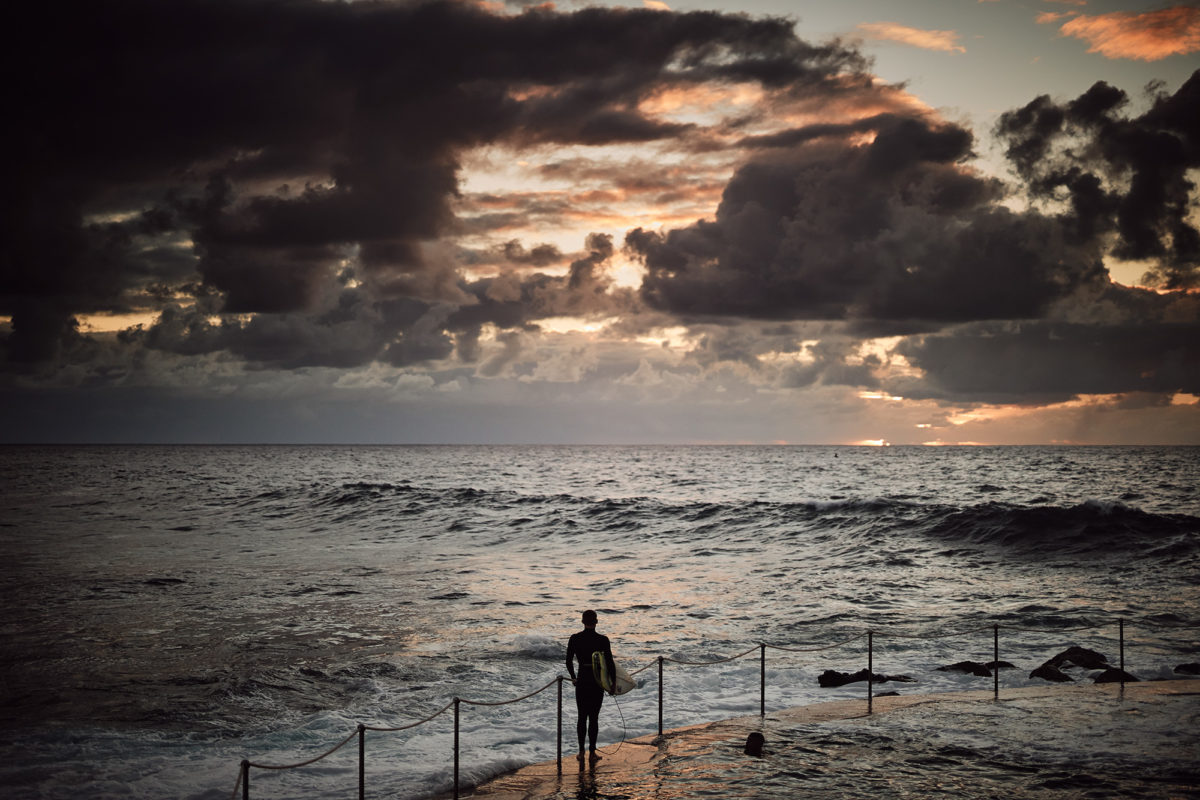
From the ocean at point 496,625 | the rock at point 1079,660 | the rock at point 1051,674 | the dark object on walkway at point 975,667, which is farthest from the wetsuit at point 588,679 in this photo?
the rock at point 1079,660

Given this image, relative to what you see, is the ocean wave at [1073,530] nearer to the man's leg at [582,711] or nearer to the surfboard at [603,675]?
the surfboard at [603,675]

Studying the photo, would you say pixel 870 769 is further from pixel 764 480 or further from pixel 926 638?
pixel 764 480

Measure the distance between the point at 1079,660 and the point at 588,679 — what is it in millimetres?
11563

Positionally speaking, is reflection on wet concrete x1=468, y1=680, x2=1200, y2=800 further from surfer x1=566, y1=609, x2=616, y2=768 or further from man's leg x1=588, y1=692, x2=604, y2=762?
surfer x1=566, y1=609, x2=616, y2=768

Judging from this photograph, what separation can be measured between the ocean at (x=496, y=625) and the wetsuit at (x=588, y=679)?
1.28 m

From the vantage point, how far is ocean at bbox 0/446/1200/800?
1145cm

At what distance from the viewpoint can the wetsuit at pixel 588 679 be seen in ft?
34.8

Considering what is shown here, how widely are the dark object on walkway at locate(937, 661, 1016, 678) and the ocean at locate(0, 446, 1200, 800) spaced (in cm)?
19

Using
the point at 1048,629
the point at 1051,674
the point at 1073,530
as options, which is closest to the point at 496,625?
the point at 1051,674

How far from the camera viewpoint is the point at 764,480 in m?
93.2

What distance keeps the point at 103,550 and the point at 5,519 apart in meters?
20.0

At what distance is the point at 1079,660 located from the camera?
52.7 ft

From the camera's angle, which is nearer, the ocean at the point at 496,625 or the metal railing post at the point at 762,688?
the ocean at the point at 496,625

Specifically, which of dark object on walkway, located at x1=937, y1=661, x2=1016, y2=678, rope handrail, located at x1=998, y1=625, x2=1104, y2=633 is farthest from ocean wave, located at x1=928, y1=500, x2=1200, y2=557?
dark object on walkway, located at x1=937, y1=661, x2=1016, y2=678
